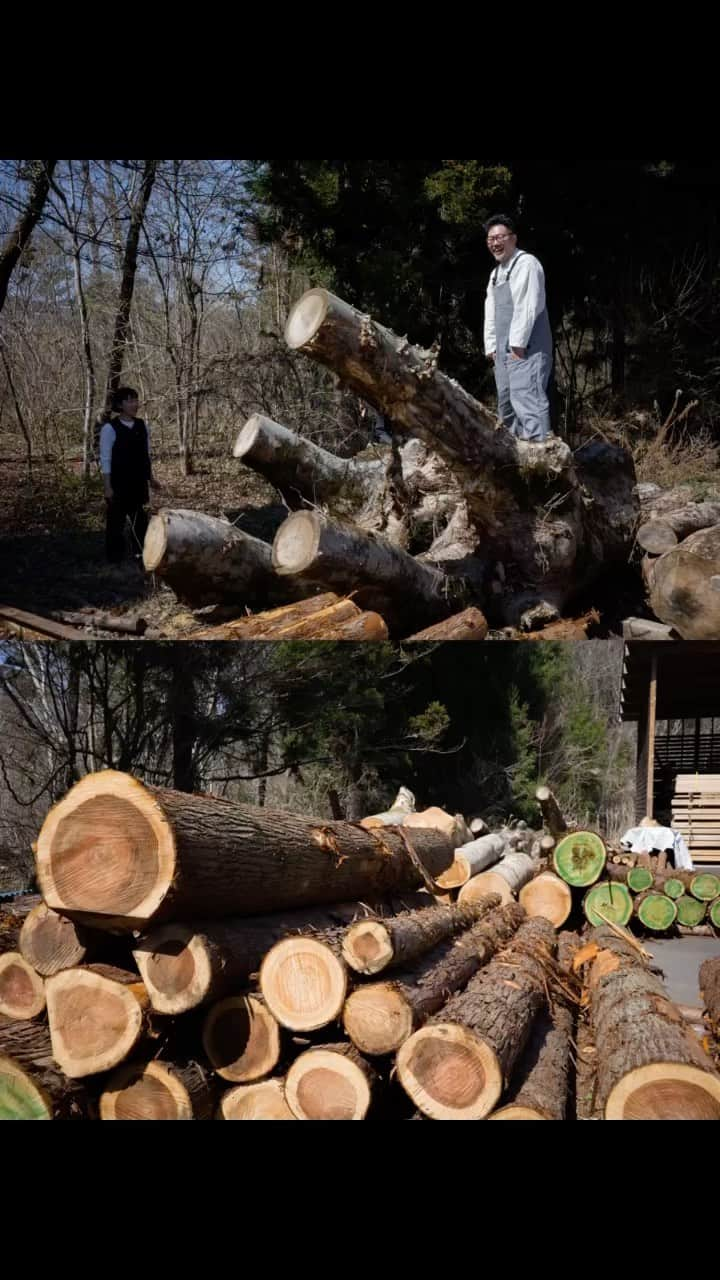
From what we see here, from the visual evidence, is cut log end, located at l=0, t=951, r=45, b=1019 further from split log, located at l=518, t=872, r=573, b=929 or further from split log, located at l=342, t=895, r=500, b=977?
split log, located at l=518, t=872, r=573, b=929

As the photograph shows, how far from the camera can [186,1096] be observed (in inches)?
73.8

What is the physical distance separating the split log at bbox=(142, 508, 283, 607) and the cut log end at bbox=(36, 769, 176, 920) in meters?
1.56

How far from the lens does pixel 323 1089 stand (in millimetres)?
1937

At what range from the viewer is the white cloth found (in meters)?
4.94

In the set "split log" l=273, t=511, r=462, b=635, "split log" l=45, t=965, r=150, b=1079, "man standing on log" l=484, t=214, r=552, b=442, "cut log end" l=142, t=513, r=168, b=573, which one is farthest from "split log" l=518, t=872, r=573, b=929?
"split log" l=45, t=965, r=150, b=1079

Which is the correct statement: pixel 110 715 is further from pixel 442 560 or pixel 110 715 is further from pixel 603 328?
pixel 603 328

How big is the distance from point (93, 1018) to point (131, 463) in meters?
2.23

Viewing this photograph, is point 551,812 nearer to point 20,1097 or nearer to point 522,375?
point 522,375

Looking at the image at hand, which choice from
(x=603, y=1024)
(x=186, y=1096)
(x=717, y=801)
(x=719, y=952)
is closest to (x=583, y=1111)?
(x=603, y=1024)

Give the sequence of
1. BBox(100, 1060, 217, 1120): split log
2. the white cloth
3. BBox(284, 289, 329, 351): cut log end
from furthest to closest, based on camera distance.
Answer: the white cloth < BBox(284, 289, 329, 351): cut log end < BBox(100, 1060, 217, 1120): split log

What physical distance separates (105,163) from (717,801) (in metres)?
5.15

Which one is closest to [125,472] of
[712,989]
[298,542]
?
[298,542]

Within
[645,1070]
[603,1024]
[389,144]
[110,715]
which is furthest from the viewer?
[110,715]
